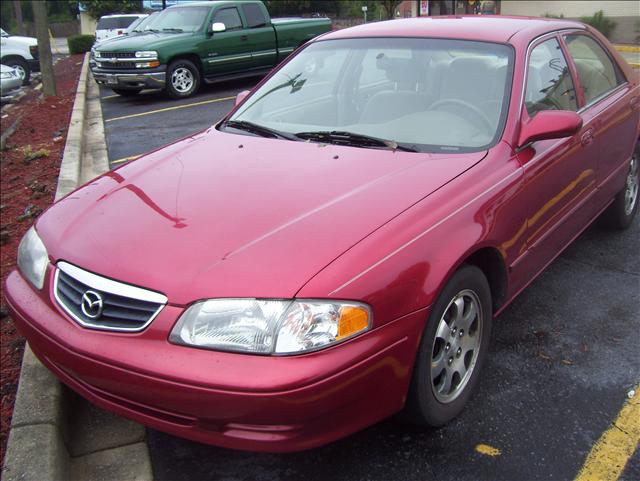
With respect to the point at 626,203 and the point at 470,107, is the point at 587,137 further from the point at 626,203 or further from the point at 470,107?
the point at 626,203

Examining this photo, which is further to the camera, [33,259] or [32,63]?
[32,63]

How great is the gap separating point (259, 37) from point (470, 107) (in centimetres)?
1018

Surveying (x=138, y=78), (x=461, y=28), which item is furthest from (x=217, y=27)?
(x=461, y=28)

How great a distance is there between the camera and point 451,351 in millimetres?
2629

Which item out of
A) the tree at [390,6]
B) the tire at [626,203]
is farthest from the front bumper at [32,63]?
the tree at [390,6]

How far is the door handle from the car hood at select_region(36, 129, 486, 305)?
3.39ft

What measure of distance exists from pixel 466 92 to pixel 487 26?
558mm

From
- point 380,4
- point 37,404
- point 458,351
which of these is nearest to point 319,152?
point 458,351

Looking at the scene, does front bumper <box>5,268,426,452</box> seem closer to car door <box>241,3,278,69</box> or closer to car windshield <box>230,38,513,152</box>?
car windshield <box>230,38,513,152</box>

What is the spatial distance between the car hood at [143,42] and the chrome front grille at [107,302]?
9.91m

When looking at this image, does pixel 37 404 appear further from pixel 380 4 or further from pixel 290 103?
pixel 380 4

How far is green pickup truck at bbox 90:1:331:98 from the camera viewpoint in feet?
37.5

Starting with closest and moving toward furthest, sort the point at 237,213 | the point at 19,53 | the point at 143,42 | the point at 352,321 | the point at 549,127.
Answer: the point at 352,321 < the point at 237,213 < the point at 549,127 < the point at 143,42 < the point at 19,53

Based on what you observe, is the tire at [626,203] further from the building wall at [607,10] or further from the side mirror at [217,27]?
the building wall at [607,10]
